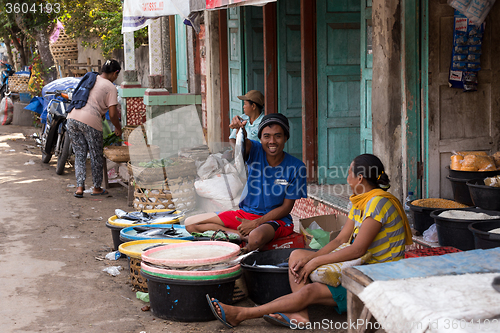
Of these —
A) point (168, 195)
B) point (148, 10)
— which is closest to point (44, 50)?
point (148, 10)

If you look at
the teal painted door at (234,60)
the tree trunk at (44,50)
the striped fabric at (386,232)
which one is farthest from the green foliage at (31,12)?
the striped fabric at (386,232)

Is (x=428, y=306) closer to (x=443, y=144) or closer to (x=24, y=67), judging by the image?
(x=443, y=144)

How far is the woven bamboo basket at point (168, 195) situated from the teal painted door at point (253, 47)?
8.19 feet

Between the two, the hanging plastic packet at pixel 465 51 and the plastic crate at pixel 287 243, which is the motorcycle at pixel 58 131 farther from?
the hanging plastic packet at pixel 465 51

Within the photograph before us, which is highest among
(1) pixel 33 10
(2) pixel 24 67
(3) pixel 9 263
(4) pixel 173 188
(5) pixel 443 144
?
(1) pixel 33 10

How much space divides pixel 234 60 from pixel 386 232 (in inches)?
227

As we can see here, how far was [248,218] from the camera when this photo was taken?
4.42m

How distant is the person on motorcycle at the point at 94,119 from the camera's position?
7703mm

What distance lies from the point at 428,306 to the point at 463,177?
8.39ft

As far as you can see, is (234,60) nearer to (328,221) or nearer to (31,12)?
(328,221)

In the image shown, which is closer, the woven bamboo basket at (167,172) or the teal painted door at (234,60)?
the woven bamboo basket at (167,172)

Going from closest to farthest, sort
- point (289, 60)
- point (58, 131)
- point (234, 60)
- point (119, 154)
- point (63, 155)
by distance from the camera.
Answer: point (289, 60) < point (119, 154) < point (234, 60) < point (63, 155) < point (58, 131)

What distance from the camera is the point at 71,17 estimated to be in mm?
17562

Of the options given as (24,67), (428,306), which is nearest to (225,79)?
(428,306)
